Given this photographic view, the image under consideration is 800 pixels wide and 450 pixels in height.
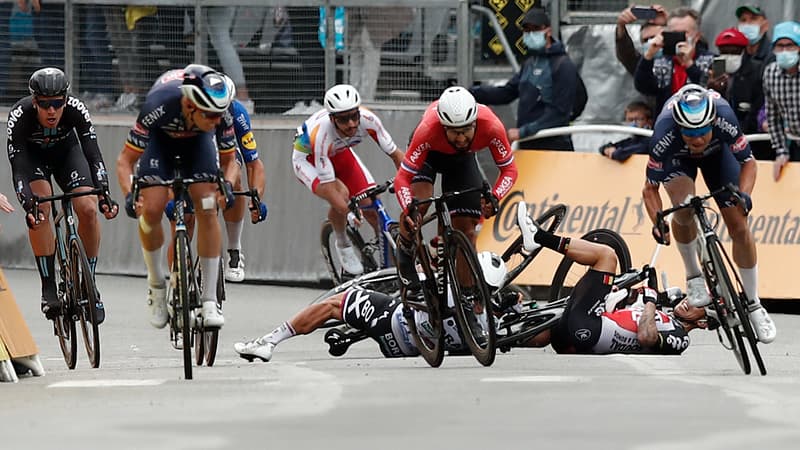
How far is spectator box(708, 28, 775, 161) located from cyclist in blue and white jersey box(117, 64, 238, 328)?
565cm

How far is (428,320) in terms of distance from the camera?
11219mm

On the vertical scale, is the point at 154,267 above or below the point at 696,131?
below

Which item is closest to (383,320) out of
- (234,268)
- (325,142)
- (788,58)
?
(234,268)

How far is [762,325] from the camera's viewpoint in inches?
424

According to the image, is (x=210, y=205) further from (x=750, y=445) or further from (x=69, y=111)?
(x=750, y=445)

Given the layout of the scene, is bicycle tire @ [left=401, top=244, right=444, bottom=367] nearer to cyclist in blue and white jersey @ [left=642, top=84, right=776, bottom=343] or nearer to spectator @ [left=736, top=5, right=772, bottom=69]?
cyclist in blue and white jersey @ [left=642, top=84, right=776, bottom=343]

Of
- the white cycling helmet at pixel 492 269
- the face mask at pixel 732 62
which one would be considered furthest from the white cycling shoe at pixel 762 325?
the face mask at pixel 732 62

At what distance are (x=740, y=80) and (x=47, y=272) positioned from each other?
644 centimetres

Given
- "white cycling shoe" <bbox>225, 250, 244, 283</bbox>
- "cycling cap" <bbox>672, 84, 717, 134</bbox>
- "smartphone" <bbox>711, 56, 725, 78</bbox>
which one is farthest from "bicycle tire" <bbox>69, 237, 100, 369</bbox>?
"smartphone" <bbox>711, 56, 725, 78</bbox>

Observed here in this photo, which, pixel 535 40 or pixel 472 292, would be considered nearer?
pixel 472 292

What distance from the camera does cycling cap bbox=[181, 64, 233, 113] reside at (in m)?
10.4

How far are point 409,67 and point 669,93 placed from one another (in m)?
2.61

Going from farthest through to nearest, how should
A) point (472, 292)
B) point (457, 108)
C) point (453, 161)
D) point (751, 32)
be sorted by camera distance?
point (751, 32)
point (453, 161)
point (457, 108)
point (472, 292)

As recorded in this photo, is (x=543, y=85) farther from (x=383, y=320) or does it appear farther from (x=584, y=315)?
(x=383, y=320)
